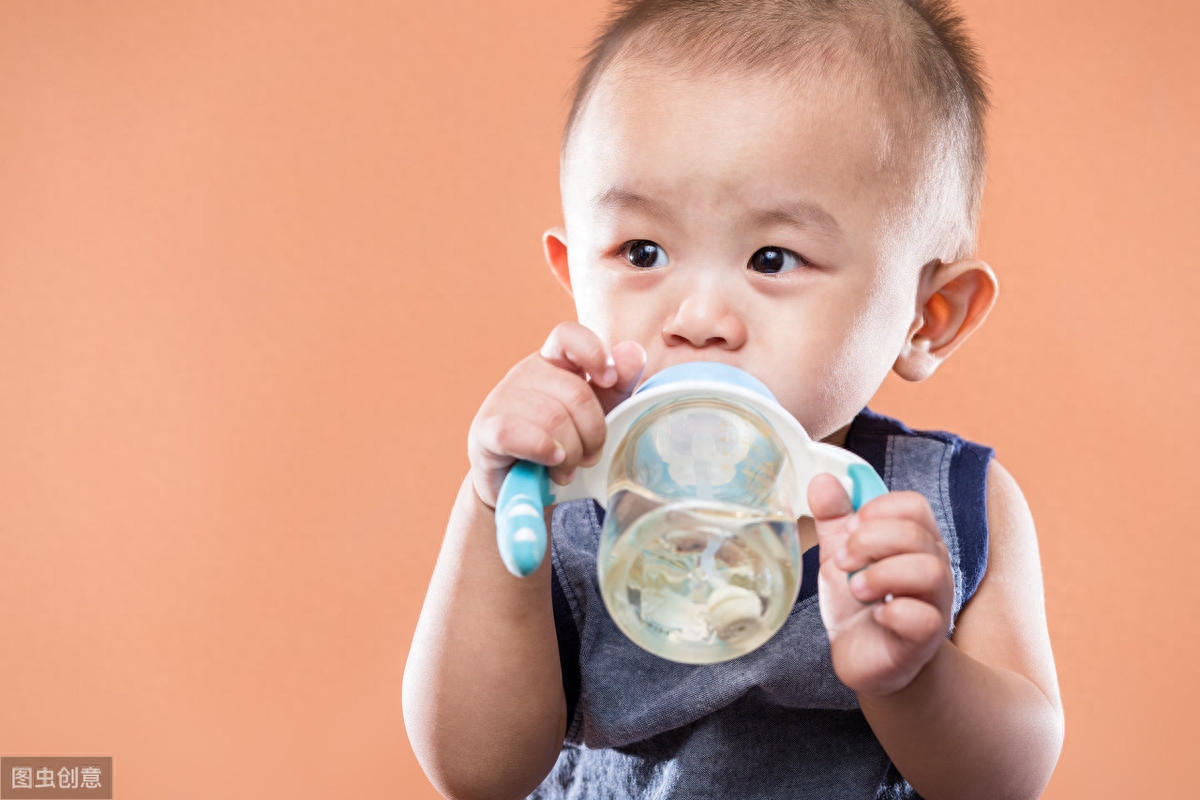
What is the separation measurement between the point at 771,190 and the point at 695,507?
297mm

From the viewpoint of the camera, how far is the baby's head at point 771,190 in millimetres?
835

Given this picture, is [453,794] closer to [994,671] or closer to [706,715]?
[706,715]

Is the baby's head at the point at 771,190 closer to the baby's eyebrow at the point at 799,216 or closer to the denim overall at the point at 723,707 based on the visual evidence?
the baby's eyebrow at the point at 799,216

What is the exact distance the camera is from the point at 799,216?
845mm

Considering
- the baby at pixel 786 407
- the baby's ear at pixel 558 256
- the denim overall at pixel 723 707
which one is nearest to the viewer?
the baby at pixel 786 407

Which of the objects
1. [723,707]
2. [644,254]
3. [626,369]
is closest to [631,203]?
[644,254]

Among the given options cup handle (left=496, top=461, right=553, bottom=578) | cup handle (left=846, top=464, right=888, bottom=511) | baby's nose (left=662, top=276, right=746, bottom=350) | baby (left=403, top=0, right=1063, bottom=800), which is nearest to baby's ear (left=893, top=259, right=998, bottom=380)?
baby (left=403, top=0, right=1063, bottom=800)

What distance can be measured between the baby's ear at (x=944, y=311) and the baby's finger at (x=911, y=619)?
0.39 metres

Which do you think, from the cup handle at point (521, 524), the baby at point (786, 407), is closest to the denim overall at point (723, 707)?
the baby at point (786, 407)

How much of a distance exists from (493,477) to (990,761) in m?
0.39

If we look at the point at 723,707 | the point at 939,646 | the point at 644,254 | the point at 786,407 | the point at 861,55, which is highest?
the point at 861,55

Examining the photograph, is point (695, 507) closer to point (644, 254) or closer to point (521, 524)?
point (521, 524)

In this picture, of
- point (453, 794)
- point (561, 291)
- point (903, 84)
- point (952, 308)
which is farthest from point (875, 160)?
point (561, 291)

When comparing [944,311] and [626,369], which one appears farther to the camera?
[944,311]
